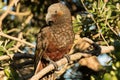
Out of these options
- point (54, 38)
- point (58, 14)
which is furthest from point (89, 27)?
point (54, 38)

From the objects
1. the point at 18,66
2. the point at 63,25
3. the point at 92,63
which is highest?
the point at 63,25

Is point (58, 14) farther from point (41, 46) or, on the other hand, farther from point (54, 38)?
point (41, 46)

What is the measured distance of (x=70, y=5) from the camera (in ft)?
26.2

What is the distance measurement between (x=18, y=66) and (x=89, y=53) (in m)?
1.01

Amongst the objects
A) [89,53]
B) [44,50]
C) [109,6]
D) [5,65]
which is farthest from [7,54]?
[109,6]

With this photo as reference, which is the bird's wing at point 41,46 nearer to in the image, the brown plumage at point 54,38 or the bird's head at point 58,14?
the brown plumage at point 54,38

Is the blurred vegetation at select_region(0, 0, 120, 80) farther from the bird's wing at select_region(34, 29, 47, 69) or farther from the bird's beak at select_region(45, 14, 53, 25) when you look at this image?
the bird's beak at select_region(45, 14, 53, 25)

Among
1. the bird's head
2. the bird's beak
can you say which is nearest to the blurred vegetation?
the bird's head

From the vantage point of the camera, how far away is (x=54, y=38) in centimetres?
569

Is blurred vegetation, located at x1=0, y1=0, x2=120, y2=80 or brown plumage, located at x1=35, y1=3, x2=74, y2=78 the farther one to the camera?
brown plumage, located at x1=35, y1=3, x2=74, y2=78

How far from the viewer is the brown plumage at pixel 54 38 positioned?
224 inches

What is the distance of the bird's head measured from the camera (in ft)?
19.0

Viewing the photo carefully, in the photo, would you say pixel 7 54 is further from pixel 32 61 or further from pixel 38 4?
pixel 38 4

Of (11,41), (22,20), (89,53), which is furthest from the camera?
(22,20)
